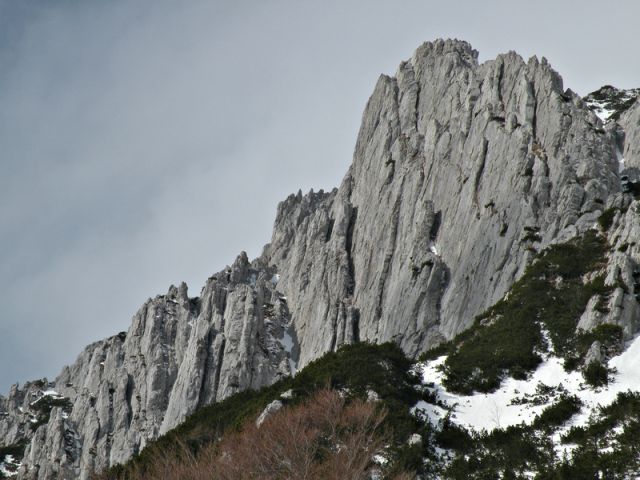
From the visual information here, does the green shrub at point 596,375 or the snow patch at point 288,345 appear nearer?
the green shrub at point 596,375

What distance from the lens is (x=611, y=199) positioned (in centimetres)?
5275

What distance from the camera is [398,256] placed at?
8588 cm

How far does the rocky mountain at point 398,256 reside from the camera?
194 ft

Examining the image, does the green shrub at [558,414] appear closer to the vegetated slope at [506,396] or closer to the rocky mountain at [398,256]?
the vegetated slope at [506,396]

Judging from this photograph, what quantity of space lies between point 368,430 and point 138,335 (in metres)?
98.2

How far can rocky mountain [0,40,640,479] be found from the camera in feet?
194

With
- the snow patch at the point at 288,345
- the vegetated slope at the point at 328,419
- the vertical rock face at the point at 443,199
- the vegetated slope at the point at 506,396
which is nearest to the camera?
the vegetated slope at the point at 328,419

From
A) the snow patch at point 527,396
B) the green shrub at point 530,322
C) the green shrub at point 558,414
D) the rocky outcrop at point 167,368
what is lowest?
the green shrub at point 558,414

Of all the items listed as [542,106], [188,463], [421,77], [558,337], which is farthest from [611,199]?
[421,77]

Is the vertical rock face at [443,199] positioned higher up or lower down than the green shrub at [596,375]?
higher up

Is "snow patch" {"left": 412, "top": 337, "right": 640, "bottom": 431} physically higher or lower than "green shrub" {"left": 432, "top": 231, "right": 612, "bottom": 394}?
lower

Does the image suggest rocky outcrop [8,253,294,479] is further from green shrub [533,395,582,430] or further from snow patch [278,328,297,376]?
green shrub [533,395,582,430]

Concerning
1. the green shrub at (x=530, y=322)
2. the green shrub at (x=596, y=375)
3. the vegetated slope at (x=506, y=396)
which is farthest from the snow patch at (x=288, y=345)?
the green shrub at (x=596, y=375)

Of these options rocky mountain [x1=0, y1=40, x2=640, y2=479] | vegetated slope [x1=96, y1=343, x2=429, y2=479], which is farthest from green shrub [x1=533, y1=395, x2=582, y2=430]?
rocky mountain [x1=0, y1=40, x2=640, y2=479]
